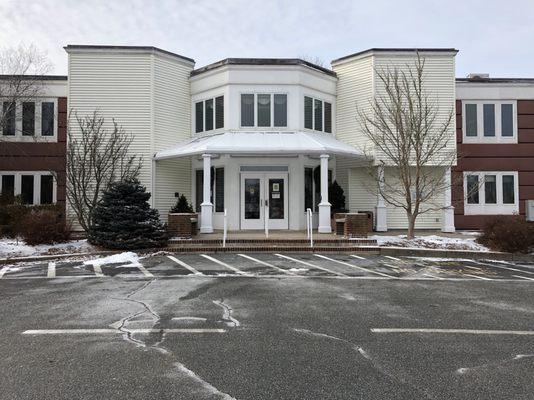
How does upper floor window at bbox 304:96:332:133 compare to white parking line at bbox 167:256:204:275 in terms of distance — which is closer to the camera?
white parking line at bbox 167:256:204:275

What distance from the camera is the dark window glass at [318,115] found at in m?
19.3

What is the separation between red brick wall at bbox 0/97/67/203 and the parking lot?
1157 cm

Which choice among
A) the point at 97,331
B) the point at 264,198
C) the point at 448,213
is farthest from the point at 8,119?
the point at 448,213

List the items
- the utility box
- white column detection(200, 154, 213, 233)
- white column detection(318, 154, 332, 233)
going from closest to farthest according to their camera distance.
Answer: the utility box
white column detection(200, 154, 213, 233)
white column detection(318, 154, 332, 233)

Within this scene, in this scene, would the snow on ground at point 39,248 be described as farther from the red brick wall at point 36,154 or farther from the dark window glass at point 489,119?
the dark window glass at point 489,119

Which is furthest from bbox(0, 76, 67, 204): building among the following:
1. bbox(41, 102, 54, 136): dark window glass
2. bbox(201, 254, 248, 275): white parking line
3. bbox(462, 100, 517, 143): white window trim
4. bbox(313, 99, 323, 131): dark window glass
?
bbox(462, 100, 517, 143): white window trim

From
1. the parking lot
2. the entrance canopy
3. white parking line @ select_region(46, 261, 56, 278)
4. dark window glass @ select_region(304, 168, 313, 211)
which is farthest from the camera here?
dark window glass @ select_region(304, 168, 313, 211)

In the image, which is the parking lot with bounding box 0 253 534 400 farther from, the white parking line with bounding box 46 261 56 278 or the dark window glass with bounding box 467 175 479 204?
the dark window glass with bounding box 467 175 479 204

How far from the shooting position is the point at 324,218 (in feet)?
55.3

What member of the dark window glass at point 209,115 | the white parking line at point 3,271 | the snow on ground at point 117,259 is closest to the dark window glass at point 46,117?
the dark window glass at point 209,115

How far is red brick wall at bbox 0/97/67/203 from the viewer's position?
66.6ft

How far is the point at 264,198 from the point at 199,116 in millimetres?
4806

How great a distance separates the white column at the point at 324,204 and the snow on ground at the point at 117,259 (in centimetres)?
691

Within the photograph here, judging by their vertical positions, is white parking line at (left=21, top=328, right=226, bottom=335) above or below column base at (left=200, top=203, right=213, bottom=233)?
below
